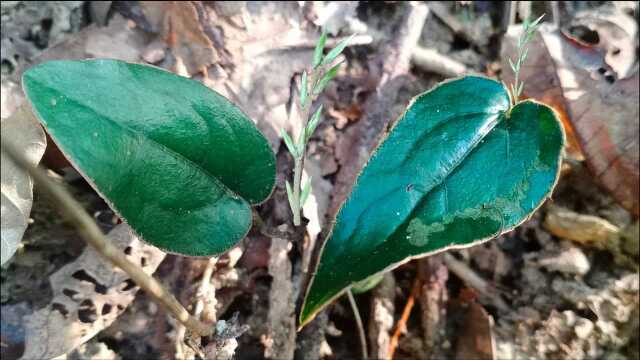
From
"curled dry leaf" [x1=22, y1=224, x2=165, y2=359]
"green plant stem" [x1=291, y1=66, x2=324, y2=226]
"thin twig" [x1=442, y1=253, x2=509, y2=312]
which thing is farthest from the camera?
"thin twig" [x1=442, y1=253, x2=509, y2=312]

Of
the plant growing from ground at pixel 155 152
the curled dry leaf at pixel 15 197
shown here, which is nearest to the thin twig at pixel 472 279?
the plant growing from ground at pixel 155 152

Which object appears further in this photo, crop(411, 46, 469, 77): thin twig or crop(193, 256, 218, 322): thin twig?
crop(411, 46, 469, 77): thin twig

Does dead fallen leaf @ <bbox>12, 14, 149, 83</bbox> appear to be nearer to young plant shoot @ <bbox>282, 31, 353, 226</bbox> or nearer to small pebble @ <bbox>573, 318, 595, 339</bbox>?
young plant shoot @ <bbox>282, 31, 353, 226</bbox>

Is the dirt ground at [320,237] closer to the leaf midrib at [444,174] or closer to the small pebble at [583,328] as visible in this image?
the small pebble at [583,328]

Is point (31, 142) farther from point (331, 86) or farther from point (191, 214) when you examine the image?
point (331, 86)

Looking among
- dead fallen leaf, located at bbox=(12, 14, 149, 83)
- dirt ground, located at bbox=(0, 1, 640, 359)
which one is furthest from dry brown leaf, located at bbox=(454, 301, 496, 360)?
dead fallen leaf, located at bbox=(12, 14, 149, 83)

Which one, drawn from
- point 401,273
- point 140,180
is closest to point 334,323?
point 401,273

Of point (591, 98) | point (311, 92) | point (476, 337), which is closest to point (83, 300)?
point (311, 92)
